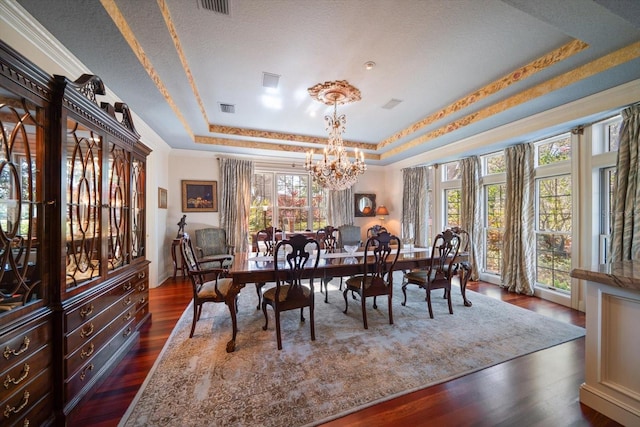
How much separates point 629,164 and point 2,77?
5050 mm

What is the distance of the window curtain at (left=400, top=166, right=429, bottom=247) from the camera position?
572cm

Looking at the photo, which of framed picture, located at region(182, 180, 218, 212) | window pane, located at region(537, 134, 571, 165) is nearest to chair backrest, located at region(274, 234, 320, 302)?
framed picture, located at region(182, 180, 218, 212)

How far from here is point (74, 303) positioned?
153 centimetres

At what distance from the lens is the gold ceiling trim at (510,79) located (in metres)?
2.27

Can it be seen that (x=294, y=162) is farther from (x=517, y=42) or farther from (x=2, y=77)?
(x=2, y=77)

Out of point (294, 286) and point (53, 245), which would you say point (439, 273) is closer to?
point (294, 286)

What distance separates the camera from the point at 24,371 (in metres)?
1.23

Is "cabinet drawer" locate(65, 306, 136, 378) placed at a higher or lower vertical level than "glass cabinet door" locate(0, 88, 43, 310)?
lower

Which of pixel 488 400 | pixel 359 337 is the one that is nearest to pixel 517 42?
pixel 488 400

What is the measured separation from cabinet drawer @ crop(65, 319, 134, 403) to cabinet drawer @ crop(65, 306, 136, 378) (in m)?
0.03

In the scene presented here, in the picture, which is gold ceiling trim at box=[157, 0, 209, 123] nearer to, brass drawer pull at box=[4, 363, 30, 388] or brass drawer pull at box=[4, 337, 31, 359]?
brass drawer pull at box=[4, 337, 31, 359]

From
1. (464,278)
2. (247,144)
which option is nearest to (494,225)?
(464,278)

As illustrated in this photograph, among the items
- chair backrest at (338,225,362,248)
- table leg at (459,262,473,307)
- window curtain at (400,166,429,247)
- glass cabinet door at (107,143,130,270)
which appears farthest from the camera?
chair backrest at (338,225,362,248)

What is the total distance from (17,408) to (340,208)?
5.68 metres
